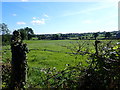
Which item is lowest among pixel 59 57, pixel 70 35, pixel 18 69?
pixel 59 57

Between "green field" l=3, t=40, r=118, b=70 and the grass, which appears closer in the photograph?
"green field" l=3, t=40, r=118, b=70

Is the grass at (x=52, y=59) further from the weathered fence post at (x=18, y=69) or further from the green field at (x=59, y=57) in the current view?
the weathered fence post at (x=18, y=69)

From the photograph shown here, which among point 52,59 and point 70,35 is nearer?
point 52,59

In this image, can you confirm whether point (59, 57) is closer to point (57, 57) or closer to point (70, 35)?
point (57, 57)

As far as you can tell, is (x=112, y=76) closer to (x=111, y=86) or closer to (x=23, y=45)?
(x=111, y=86)

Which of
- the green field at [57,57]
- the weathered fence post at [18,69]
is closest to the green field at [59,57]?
the green field at [57,57]

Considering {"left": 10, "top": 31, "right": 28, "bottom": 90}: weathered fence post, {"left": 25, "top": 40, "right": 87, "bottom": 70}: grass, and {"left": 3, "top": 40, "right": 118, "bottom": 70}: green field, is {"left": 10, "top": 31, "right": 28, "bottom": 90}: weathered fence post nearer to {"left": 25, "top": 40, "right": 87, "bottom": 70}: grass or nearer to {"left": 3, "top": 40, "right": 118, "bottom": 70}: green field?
{"left": 3, "top": 40, "right": 118, "bottom": 70}: green field

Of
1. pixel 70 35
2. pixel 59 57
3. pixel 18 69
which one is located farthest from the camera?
pixel 70 35

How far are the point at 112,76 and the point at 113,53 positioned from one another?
0.32 metres

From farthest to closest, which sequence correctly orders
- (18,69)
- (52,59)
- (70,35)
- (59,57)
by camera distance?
1. (70,35)
2. (59,57)
3. (52,59)
4. (18,69)

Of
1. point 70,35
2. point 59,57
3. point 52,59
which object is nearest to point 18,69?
point 52,59

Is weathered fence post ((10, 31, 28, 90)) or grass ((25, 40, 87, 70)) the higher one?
weathered fence post ((10, 31, 28, 90))

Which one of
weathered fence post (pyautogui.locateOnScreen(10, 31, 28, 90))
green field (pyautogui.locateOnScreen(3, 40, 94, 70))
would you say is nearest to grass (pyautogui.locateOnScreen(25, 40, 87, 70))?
green field (pyautogui.locateOnScreen(3, 40, 94, 70))

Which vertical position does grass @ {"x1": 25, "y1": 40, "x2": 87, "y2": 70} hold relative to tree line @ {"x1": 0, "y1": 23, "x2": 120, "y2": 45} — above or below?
below
